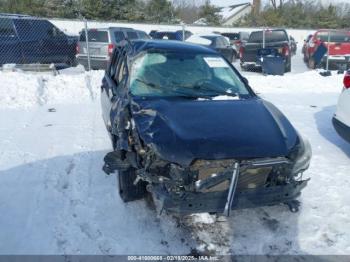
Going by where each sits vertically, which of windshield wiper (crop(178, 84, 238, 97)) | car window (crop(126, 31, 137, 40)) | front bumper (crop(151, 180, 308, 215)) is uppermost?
car window (crop(126, 31, 137, 40))

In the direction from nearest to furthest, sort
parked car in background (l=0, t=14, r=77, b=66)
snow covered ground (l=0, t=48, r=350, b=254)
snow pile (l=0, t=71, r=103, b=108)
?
snow covered ground (l=0, t=48, r=350, b=254) → snow pile (l=0, t=71, r=103, b=108) → parked car in background (l=0, t=14, r=77, b=66)

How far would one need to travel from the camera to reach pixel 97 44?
1530 centimetres

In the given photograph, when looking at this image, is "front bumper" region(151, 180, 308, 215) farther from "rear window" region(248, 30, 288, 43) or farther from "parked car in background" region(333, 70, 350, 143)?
"rear window" region(248, 30, 288, 43)

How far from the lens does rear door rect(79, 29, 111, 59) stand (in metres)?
15.2

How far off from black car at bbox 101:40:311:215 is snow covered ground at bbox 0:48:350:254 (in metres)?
0.37

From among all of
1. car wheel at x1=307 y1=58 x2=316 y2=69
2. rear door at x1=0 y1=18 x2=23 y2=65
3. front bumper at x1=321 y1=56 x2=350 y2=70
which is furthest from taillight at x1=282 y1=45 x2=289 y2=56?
rear door at x1=0 y1=18 x2=23 y2=65

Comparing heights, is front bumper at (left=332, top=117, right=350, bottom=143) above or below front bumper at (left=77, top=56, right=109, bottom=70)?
below

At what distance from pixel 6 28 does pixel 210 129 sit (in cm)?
1181

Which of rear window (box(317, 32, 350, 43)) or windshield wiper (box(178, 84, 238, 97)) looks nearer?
windshield wiper (box(178, 84, 238, 97))

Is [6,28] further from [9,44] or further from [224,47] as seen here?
[224,47]

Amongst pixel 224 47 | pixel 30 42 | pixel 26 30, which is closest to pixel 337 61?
pixel 224 47

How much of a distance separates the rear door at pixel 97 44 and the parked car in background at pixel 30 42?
2.56ft

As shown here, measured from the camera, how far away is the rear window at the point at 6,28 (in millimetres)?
13492

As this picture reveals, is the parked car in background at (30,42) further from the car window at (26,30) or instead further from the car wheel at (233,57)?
the car wheel at (233,57)
